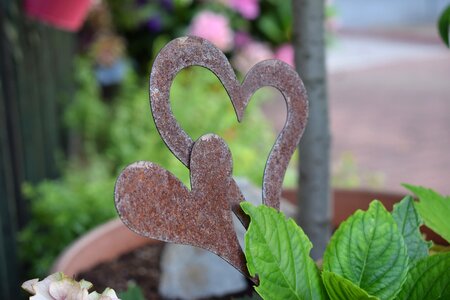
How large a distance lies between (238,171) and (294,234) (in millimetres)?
1091

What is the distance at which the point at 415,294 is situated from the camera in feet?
2.02

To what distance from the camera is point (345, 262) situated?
2.04 feet

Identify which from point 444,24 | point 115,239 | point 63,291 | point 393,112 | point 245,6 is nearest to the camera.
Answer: point 63,291

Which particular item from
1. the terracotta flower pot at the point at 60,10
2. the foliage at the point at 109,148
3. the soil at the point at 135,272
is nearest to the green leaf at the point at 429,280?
the soil at the point at 135,272

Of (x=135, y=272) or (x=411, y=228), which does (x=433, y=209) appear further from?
(x=135, y=272)

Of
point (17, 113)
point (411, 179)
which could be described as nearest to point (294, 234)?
point (17, 113)

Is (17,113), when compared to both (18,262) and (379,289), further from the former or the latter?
(379,289)

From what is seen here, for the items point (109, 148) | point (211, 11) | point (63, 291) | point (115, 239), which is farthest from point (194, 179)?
point (211, 11)

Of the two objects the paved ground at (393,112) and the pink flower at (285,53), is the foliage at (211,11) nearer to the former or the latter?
the pink flower at (285,53)

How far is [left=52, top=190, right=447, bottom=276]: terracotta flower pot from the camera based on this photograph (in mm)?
1108

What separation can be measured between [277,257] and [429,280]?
0.13 m

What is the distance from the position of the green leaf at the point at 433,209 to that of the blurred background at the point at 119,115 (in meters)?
0.97

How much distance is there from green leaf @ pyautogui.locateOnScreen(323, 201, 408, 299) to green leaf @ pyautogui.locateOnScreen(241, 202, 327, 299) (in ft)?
0.09

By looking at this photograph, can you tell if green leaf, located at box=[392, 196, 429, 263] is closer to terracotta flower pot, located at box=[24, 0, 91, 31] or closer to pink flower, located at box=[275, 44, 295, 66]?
terracotta flower pot, located at box=[24, 0, 91, 31]
